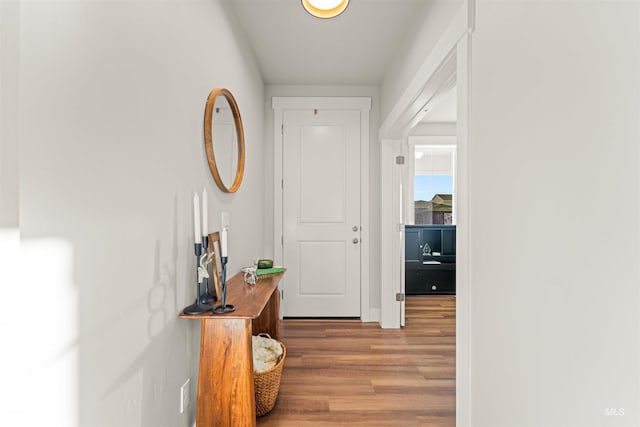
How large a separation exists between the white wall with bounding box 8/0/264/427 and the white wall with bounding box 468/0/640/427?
4.06 feet

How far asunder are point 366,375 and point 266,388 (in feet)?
2.83

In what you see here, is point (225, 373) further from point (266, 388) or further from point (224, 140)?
point (224, 140)

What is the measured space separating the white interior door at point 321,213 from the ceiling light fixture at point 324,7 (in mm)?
1922

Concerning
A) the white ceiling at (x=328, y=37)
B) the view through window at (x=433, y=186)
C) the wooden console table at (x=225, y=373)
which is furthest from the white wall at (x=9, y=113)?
the view through window at (x=433, y=186)

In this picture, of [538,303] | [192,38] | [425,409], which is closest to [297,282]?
[425,409]

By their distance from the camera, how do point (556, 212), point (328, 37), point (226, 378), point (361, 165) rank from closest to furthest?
point (556, 212) → point (226, 378) → point (328, 37) → point (361, 165)

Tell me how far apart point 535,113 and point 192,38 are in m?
1.52

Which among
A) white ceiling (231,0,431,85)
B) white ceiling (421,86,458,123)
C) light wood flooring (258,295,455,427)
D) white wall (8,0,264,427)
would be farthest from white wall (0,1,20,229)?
white ceiling (421,86,458,123)

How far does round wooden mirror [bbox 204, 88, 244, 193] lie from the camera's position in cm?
196

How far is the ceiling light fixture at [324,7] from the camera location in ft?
6.59

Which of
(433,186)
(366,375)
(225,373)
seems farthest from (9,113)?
(433,186)

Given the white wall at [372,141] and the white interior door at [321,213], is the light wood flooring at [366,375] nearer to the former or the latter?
the white interior door at [321,213]

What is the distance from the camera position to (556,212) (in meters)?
0.97

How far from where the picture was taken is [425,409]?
2.17 m
